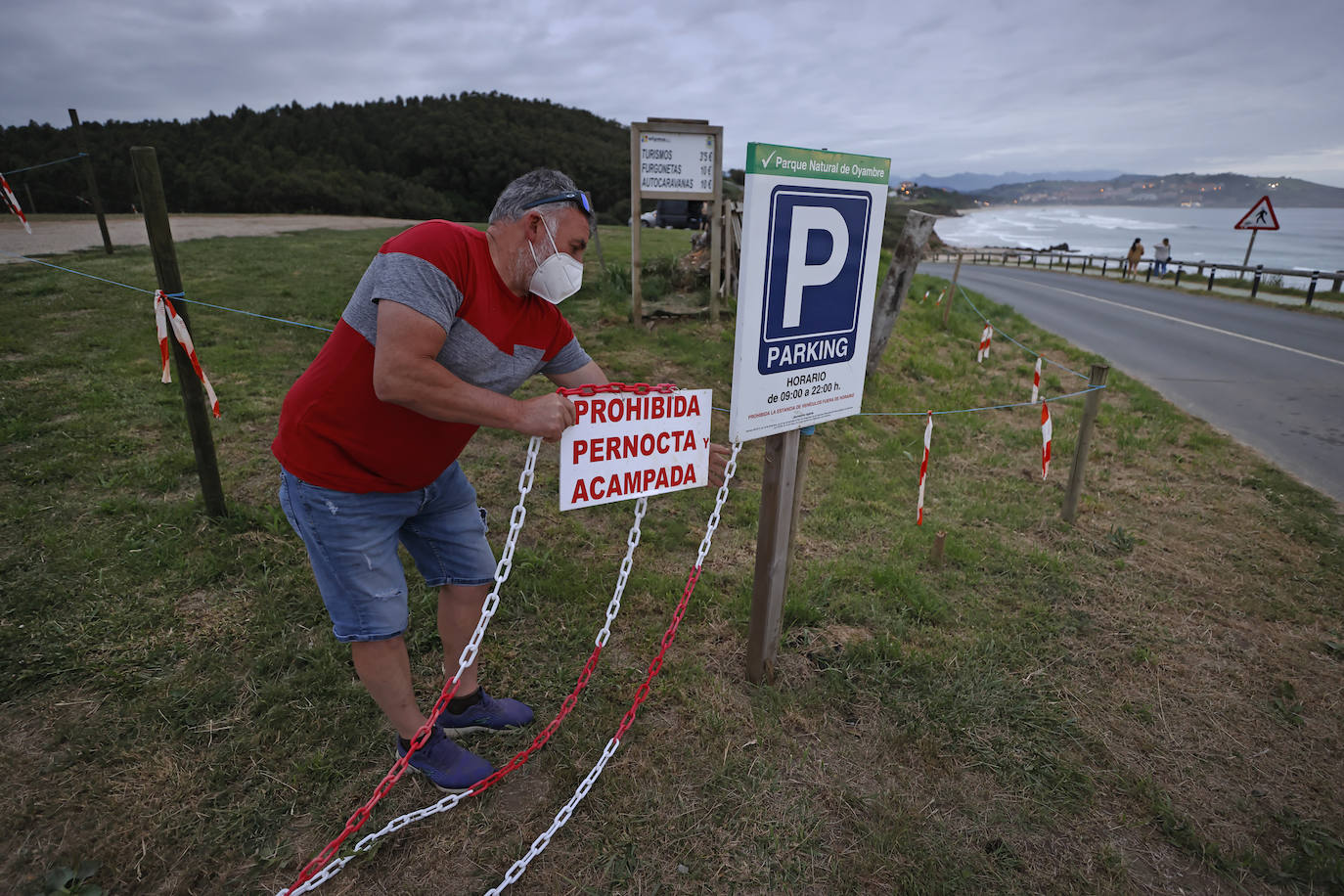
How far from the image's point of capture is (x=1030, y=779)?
2.58 metres

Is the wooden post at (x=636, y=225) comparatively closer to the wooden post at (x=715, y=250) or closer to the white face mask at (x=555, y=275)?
the wooden post at (x=715, y=250)

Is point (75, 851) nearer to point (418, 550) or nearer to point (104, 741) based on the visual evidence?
point (104, 741)

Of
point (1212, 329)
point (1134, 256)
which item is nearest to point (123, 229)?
point (1212, 329)

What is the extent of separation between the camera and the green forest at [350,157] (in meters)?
27.2

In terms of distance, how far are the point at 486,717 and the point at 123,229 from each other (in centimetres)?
1778

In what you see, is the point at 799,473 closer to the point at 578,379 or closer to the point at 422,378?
the point at 578,379

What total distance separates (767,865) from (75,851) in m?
2.19

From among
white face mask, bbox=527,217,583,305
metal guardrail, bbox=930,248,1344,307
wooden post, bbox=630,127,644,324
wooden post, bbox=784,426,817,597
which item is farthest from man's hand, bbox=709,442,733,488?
metal guardrail, bbox=930,248,1344,307

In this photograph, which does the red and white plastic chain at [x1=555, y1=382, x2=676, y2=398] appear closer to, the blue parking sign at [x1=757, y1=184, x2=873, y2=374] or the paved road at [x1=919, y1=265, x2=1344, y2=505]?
the blue parking sign at [x1=757, y1=184, x2=873, y2=374]

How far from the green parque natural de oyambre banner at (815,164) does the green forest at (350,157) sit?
2484 cm

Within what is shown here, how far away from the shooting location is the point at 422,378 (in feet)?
5.64

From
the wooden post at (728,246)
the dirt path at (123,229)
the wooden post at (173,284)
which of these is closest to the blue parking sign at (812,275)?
the wooden post at (173,284)

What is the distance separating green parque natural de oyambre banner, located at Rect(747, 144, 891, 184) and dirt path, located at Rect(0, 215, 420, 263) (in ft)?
32.1

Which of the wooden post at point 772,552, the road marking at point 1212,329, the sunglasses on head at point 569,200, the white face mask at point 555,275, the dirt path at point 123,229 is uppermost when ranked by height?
the sunglasses on head at point 569,200
